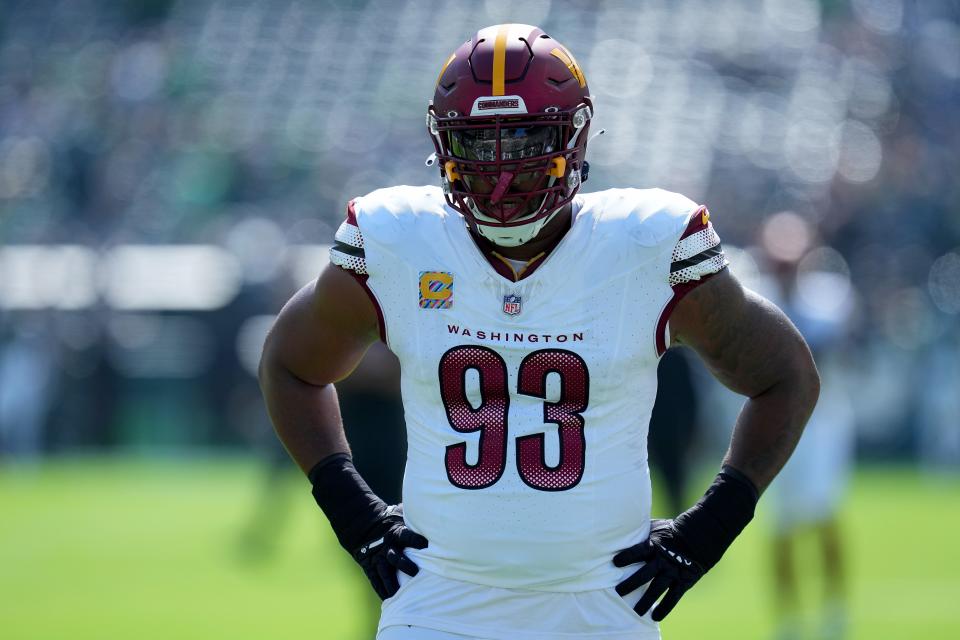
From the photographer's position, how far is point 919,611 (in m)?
7.88

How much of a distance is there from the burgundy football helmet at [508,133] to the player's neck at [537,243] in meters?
0.06

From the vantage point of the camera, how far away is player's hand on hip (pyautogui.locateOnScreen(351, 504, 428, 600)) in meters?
2.90

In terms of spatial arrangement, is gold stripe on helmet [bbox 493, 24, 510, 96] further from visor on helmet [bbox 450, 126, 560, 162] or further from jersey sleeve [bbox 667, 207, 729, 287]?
jersey sleeve [bbox 667, 207, 729, 287]

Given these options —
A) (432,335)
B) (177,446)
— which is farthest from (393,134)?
(432,335)

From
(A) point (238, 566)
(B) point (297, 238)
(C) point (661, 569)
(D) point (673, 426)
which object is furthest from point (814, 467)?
(B) point (297, 238)

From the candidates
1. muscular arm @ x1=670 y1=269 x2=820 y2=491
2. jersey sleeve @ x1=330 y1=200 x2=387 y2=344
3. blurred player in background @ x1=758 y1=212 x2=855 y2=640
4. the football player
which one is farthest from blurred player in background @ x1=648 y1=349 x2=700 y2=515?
jersey sleeve @ x1=330 y1=200 x2=387 y2=344

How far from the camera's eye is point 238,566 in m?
9.62

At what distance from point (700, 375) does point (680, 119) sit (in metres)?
4.90

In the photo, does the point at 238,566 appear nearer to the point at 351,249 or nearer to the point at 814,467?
the point at 814,467

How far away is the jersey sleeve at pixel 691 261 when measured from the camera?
9.32 ft

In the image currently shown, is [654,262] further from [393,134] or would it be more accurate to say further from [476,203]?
[393,134]

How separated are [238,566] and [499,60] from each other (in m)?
7.33

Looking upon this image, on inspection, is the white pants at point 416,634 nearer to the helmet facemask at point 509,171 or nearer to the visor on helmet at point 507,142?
the helmet facemask at point 509,171

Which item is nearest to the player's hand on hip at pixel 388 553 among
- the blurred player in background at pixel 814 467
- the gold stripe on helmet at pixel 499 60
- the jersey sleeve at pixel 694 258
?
the jersey sleeve at pixel 694 258
